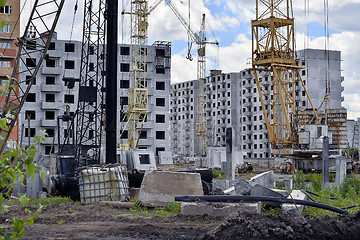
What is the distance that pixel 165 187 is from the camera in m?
16.2

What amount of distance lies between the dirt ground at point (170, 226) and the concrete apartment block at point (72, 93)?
56264 millimetres

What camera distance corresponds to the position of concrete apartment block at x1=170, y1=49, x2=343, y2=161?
362ft

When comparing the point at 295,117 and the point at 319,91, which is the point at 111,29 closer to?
the point at 295,117

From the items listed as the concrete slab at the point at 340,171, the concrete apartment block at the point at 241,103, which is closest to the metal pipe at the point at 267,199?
the concrete slab at the point at 340,171

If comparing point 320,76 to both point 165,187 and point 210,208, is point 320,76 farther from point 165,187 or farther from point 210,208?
point 210,208

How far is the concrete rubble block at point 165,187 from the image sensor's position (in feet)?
52.8

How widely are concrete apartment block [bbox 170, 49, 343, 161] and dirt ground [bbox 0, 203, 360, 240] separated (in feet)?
315

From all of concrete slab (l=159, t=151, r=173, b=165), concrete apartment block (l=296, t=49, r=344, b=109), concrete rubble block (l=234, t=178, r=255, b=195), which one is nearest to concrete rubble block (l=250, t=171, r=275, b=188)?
A: concrete rubble block (l=234, t=178, r=255, b=195)

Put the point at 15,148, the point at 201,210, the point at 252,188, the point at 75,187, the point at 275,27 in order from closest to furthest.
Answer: the point at 15,148 → the point at 201,210 → the point at 252,188 → the point at 75,187 → the point at 275,27

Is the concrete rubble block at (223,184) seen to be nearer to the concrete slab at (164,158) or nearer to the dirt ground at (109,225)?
the dirt ground at (109,225)

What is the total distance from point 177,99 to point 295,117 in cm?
11070

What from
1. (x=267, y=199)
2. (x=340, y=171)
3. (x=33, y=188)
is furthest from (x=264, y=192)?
(x=33, y=188)

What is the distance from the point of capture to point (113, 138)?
25.4 metres

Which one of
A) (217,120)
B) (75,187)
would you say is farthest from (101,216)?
(217,120)
